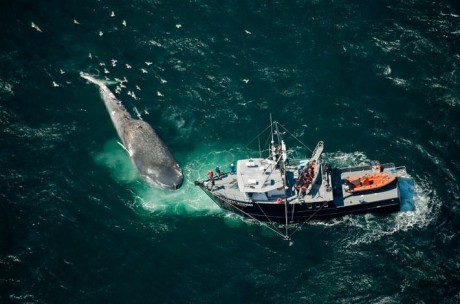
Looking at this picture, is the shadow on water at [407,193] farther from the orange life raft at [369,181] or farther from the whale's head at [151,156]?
the whale's head at [151,156]

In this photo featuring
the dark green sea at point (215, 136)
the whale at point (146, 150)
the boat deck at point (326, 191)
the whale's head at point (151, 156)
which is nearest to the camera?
the dark green sea at point (215, 136)

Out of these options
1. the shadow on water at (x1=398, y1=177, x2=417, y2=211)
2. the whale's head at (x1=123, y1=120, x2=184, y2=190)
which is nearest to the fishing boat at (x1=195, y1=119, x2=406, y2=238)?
the shadow on water at (x1=398, y1=177, x2=417, y2=211)

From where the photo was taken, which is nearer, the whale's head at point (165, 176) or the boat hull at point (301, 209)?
the boat hull at point (301, 209)

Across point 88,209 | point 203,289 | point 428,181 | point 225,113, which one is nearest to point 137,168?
point 88,209

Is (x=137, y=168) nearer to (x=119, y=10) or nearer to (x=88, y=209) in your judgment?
(x=88, y=209)

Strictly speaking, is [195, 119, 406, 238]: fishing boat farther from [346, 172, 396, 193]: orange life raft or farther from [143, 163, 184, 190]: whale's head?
[143, 163, 184, 190]: whale's head

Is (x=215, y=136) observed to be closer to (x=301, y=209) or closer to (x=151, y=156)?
(x=151, y=156)

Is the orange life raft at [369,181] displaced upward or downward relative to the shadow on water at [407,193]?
upward

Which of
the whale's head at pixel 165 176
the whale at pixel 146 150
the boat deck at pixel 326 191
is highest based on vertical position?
the whale at pixel 146 150

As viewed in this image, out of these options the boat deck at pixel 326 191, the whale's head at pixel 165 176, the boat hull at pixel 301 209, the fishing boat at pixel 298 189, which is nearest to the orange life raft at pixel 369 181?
the fishing boat at pixel 298 189
